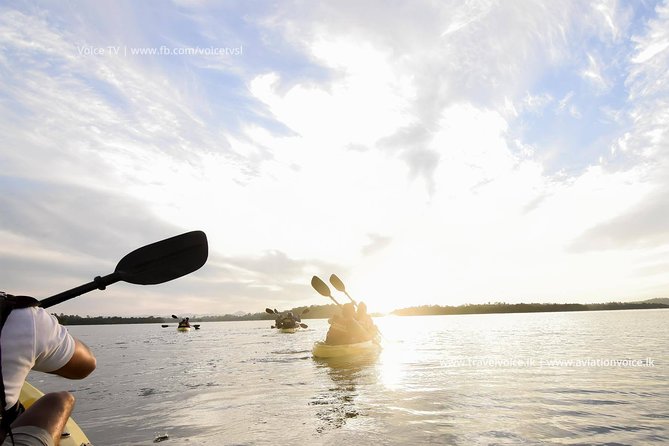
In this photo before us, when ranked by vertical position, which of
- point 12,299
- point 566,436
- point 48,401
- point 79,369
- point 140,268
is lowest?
point 566,436

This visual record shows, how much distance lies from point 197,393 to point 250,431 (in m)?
5.24

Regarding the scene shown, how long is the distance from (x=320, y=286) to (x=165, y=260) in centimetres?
2108

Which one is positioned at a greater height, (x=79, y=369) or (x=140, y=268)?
(x=140, y=268)

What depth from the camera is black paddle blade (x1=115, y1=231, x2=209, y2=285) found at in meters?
3.72

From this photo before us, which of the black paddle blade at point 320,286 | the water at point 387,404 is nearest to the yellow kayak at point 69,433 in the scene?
the water at point 387,404

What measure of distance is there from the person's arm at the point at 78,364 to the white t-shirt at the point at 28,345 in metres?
0.07

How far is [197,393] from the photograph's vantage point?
12.3 meters

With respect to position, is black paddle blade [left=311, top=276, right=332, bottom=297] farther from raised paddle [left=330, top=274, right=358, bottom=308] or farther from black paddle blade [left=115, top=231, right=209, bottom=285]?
black paddle blade [left=115, top=231, right=209, bottom=285]

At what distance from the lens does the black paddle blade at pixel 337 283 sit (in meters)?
26.1

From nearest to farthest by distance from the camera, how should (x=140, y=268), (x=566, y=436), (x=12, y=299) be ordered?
(x=12, y=299) < (x=140, y=268) < (x=566, y=436)

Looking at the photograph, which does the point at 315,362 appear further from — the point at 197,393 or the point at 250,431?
the point at 250,431

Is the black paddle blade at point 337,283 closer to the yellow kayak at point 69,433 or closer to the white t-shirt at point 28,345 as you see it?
the yellow kayak at point 69,433

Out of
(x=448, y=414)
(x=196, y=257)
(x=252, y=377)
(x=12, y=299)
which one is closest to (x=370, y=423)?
(x=448, y=414)

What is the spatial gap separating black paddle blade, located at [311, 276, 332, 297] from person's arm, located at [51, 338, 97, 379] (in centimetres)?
2138
